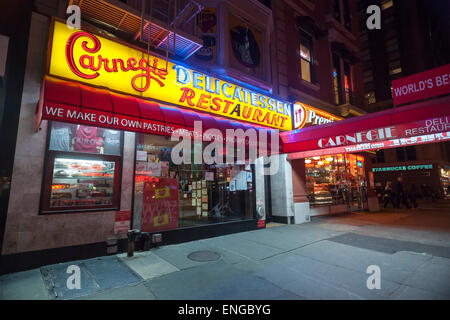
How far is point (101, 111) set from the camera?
5.16 meters

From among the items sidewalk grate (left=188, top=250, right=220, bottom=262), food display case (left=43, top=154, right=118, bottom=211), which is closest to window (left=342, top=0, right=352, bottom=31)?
sidewalk grate (left=188, top=250, right=220, bottom=262)

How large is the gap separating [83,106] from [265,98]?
749cm

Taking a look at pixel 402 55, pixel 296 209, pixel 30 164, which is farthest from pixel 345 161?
pixel 402 55

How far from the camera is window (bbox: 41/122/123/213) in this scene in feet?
17.7

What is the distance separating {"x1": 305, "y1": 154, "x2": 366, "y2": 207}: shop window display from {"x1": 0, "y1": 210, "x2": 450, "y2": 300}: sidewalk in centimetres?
523

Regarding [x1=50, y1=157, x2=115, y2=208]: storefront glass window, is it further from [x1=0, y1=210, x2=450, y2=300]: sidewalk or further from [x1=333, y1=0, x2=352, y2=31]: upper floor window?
[x1=333, y1=0, x2=352, y2=31]: upper floor window

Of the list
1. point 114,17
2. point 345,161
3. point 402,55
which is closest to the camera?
point 114,17

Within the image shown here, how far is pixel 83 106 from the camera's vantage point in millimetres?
4949

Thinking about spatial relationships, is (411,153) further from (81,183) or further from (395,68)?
(81,183)

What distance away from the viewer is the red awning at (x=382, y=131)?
20.2 ft

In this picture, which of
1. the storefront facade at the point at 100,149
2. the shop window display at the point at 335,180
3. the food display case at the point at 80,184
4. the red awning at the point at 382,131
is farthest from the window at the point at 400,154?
the food display case at the point at 80,184

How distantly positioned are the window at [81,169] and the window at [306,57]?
1127 cm

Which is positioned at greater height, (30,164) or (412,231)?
(30,164)

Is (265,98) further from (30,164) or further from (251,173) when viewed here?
(30,164)
